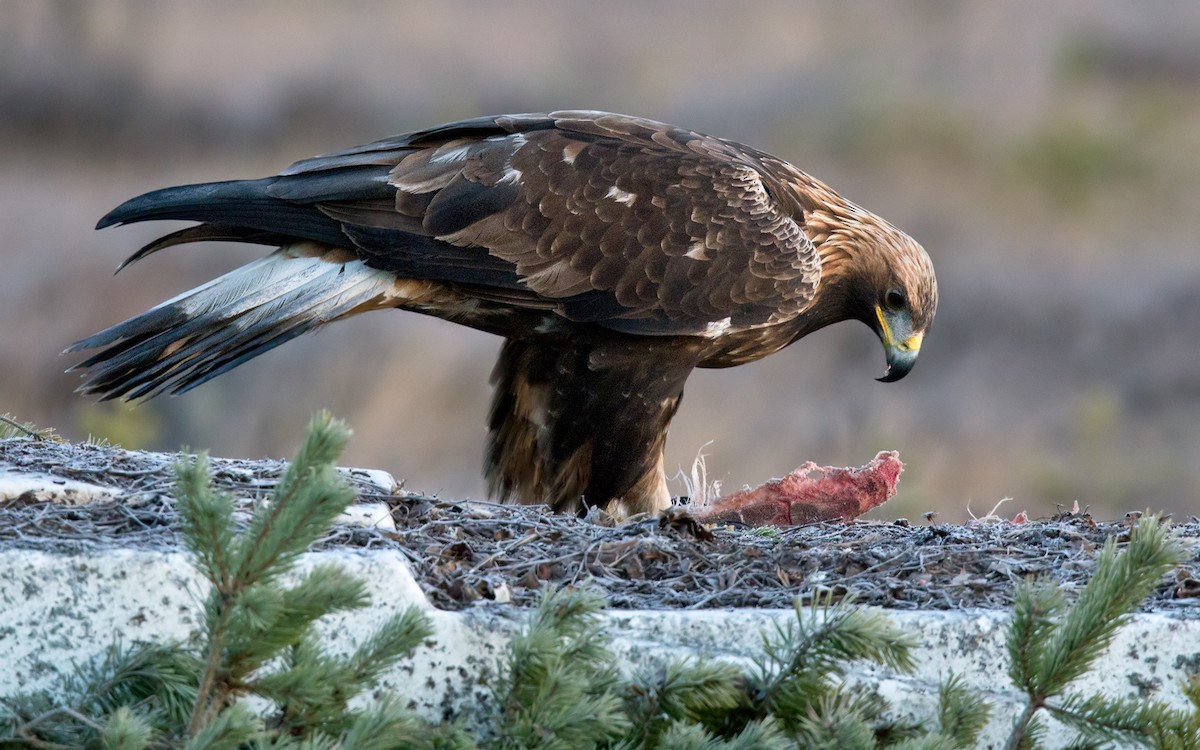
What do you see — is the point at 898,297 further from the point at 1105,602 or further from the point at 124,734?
the point at 124,734

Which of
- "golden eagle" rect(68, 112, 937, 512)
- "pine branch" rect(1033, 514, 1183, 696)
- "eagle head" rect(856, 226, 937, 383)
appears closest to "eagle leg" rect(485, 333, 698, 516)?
"golden eagle" rect(68, 112, 937, 512)

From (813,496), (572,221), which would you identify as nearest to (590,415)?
(572,221)

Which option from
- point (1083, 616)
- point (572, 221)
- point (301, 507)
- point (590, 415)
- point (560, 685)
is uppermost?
point (572, 221)

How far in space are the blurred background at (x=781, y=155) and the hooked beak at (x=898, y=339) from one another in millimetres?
5400

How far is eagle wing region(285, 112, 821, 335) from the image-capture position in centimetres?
462

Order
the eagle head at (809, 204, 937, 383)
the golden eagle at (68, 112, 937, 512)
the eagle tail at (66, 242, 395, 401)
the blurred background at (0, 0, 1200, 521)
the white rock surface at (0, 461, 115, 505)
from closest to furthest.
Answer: the white rock surface at (0, 461, 115, 505)
the eagle tail at (66, 242, 395, 401)
the golden eagle at (68, 112, 937, 512)
the eagle head at (809, 204, 937, 383)
the blurred background at (0, 0, 1200, 521)

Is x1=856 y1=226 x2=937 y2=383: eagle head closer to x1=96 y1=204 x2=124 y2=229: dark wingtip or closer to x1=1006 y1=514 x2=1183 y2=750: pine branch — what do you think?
x1=96 y1=204 x2=124 y2=229: dark wingtip

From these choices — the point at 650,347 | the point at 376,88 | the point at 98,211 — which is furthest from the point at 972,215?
the point at 650,347

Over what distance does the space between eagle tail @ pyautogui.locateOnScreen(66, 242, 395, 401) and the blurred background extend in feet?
20.4

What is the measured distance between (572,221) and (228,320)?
1.14 meters

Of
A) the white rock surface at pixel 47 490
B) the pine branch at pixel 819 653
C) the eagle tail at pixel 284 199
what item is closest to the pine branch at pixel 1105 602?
the pine branch at pixel 819 653

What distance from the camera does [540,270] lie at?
467 cm

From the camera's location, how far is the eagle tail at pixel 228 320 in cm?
434

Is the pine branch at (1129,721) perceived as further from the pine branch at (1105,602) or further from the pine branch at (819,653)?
the pine branch at (819,653)
